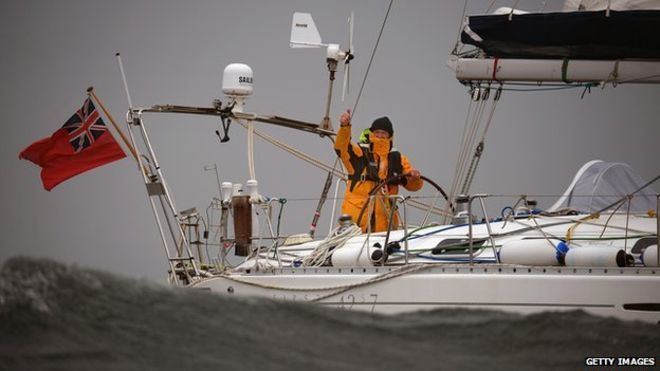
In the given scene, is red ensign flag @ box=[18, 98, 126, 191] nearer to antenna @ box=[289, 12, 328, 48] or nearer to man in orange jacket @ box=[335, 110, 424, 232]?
antenna @ box=[289, 12, 328, 48]

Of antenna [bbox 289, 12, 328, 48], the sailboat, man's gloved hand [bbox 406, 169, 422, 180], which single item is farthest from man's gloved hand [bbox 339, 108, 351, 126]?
antenna [bbox 289, 12, 328, 48]

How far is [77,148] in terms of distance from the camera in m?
14.3

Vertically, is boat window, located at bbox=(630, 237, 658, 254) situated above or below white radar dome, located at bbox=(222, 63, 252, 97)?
below

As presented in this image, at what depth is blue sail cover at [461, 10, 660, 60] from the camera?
13.7 meters

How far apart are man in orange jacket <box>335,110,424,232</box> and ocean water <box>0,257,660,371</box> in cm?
342

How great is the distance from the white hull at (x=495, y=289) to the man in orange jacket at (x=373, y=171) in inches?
61.9

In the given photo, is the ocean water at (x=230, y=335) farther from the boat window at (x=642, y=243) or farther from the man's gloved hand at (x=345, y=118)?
the man's gloved hand at (x=345, y=118)

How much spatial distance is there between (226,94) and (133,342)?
5800mm

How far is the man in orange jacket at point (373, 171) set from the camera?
549 inches

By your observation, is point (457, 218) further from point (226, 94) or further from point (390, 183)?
point (226, 94)

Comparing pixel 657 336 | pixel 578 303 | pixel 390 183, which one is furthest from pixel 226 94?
pixel 657 336

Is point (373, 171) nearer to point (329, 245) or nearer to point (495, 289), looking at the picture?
point (329, 245)

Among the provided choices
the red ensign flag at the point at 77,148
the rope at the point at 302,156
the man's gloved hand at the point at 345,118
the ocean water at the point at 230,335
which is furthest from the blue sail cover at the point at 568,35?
the ocean water at the point at 230,335

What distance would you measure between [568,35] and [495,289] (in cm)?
305
